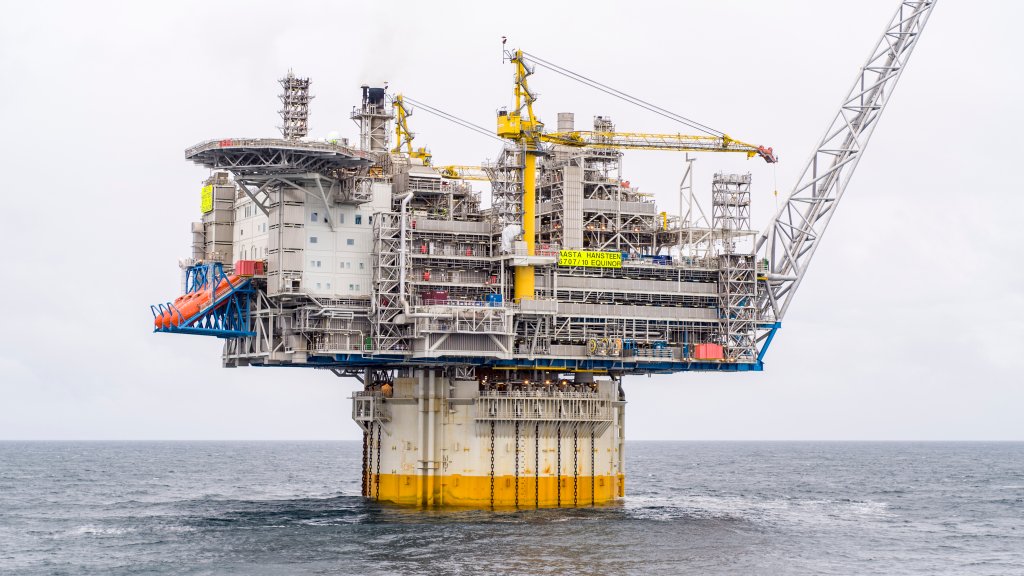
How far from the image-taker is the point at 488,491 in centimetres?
7106

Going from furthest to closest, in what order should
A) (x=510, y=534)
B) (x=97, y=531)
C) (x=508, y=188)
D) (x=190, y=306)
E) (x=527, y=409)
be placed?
(x=508, y=188) → (x=527, y=409) → (x=190, y=306) → (x=97, y=531) → (x=510, y=534)

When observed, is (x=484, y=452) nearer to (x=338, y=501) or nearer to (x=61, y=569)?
(x=338, y=501)

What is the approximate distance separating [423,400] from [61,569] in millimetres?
22401

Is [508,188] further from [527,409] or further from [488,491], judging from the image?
[488,491]

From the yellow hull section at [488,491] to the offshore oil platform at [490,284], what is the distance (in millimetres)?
109

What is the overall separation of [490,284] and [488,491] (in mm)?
11288

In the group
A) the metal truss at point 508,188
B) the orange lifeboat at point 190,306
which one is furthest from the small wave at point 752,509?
the orange lifeboat at point 190,306

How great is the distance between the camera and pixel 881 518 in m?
77.7

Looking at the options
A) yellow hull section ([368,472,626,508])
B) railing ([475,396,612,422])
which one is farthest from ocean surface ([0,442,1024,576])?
railing ([475,396,612,422])

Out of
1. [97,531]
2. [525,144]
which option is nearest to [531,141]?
[525,144]

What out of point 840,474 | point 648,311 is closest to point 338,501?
point 648,311

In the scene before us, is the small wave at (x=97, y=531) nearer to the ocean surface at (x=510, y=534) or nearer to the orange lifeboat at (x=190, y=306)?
the ocean surface at (x=510, y=534)

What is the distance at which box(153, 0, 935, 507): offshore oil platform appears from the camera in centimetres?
6856

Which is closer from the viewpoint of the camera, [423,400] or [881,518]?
[423,400]
